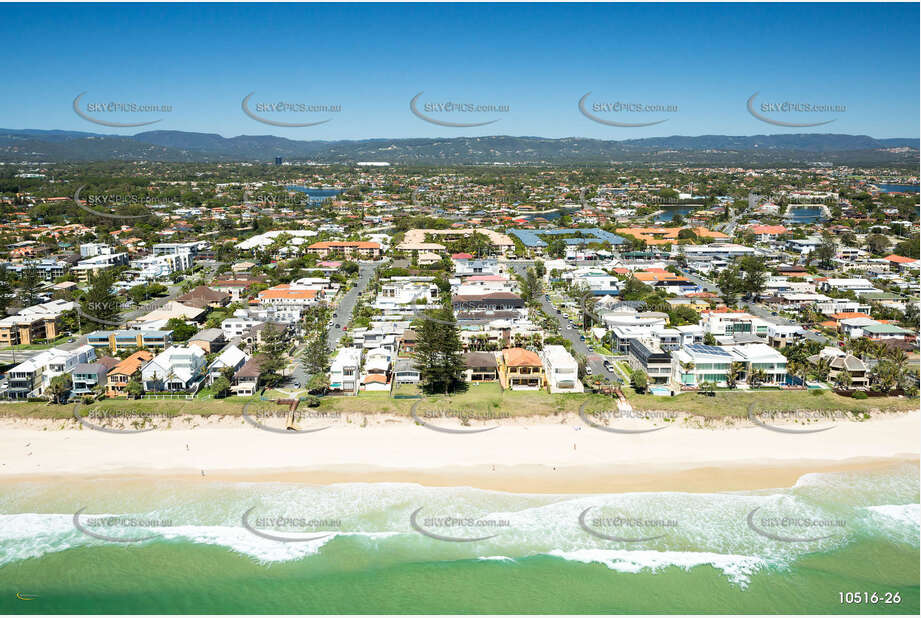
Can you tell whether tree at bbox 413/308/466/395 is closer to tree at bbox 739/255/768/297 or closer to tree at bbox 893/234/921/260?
tree at bbox 739/255/768/297

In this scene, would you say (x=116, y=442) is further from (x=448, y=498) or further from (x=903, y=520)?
(x=903, y=520)

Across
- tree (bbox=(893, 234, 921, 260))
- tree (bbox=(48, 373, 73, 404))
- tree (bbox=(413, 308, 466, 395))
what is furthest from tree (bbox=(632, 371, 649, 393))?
tree (bbox=(893, 234, 921, 260))

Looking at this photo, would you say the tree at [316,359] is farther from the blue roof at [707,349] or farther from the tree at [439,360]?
the blue roof at [707,349]

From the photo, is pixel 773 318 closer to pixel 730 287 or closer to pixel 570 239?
pixel 730 287

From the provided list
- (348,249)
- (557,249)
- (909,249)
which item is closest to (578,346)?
(557,249)

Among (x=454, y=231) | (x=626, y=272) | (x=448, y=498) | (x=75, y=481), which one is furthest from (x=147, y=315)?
(x=454, y=231)

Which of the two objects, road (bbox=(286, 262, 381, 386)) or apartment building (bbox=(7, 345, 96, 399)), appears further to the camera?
road (bbox=(286, 262, 381, 386))

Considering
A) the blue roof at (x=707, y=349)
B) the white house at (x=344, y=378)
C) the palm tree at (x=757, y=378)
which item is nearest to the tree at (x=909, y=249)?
the blue roof at (x=707, y=349)
